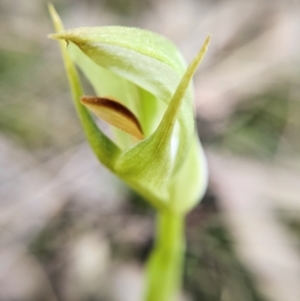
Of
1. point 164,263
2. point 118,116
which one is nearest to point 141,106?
point 118,116

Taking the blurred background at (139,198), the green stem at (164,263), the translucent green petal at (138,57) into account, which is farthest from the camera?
the blurred background at (139,198)

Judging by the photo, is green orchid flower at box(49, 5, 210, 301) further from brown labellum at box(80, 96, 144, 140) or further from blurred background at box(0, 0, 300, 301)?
blurred background at box(0, 0, 300, 301)

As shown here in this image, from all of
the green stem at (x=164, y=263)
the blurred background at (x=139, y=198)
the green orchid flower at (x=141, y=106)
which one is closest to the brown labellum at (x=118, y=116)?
the green orchid flower at (x=141, y=106)

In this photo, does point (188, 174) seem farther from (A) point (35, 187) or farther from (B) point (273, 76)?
(B) point (273, 76)

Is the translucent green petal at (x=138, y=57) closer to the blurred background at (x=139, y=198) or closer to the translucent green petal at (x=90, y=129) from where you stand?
the translucent green petal at (x=90, y=129)

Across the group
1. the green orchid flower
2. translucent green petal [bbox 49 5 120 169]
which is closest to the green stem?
the green orchid flower

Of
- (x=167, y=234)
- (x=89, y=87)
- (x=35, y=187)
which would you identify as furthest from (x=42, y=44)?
(x=167, y=234)

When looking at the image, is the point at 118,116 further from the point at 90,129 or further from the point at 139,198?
the point at 139,198

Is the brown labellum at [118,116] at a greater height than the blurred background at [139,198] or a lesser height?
greater
